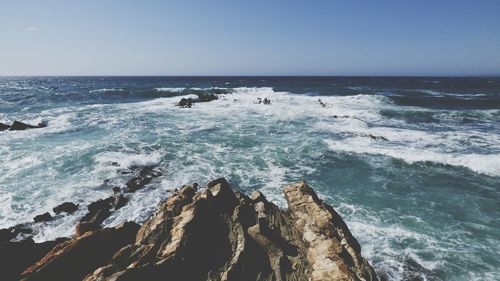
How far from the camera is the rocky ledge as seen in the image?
721 cm

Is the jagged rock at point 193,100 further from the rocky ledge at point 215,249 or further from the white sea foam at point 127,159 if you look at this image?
the rocky ledge at point 215,249

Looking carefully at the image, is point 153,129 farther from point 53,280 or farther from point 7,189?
point 53,280

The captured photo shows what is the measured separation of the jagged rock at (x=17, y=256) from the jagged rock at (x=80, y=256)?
0.84 metres

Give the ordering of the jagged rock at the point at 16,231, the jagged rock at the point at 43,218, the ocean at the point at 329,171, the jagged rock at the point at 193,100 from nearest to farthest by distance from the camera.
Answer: the jagged rock at the point at 16,231 < the ocean at the point at 329,171 < the jagged rock at the point at 43,218 < the jagged rock at the point at 193,100

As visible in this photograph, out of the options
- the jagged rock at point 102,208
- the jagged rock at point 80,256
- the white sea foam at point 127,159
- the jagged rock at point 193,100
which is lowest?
the jagged rock at point 102,208

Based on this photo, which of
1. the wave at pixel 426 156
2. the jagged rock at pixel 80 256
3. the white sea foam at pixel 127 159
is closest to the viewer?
the jagged rock at pixel 80 256

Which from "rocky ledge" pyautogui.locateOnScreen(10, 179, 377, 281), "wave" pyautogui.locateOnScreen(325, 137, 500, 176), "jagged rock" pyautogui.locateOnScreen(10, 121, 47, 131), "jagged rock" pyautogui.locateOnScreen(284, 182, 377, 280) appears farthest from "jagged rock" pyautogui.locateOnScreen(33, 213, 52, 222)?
"jagged rock" pyautogui.locateOnScreen(10, 121, 47, 131)

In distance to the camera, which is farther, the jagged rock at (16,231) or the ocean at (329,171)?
the ocean at (329,171)

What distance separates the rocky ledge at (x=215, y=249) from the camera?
23.6 ft

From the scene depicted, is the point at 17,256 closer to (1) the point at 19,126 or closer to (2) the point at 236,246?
(2) the point at 236,246

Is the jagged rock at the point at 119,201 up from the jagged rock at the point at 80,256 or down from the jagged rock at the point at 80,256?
down

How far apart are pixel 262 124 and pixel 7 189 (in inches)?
842

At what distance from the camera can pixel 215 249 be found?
313 inches

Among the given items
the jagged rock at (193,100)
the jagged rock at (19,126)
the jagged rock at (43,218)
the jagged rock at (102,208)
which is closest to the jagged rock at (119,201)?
the jagged rock at (102,208)
